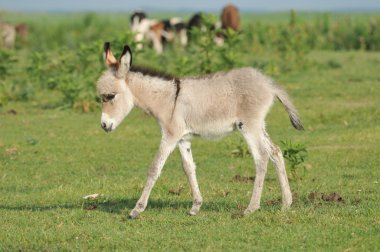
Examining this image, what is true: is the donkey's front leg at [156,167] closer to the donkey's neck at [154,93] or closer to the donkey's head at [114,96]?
the donkey's neck at [154,93]

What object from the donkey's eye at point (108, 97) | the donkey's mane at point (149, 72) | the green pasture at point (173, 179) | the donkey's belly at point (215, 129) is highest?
the donkey's mane at point (149, 72)

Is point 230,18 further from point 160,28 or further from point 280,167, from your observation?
point 280,167

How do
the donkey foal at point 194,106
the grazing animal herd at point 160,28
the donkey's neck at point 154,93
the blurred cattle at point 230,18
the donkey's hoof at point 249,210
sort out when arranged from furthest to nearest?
1. the grazing animal herd at point 160,28
2. the blurred cattle at point 230,18
3. the donkey's neck at point 154,93
4. the donkey foal at point 194,106
5. the donkey's hoof at point 249,210

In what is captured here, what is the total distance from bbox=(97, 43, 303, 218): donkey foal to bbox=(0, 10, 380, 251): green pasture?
555mm

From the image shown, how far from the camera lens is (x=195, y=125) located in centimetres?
983

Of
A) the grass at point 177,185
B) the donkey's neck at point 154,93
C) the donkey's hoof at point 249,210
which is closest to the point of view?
the grass at point 177,185

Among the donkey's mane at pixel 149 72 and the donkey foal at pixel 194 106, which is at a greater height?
the donkey's mane at pixel 149 72

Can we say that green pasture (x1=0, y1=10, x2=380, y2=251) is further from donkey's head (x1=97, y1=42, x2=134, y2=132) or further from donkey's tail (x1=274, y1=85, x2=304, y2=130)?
donkey's head (x1=97, y1=42, x2=134, y2=132)

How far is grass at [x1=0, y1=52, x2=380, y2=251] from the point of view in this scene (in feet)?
28.6

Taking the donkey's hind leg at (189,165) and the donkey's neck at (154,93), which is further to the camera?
the donkey's hind leg at (189,165)

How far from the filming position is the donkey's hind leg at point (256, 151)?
9.75 m

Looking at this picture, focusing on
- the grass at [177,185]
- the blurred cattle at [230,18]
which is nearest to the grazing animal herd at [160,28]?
the blurred cattle at [230,18]

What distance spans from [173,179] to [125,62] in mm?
3100

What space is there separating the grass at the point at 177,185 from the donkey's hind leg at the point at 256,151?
0.15 meters
